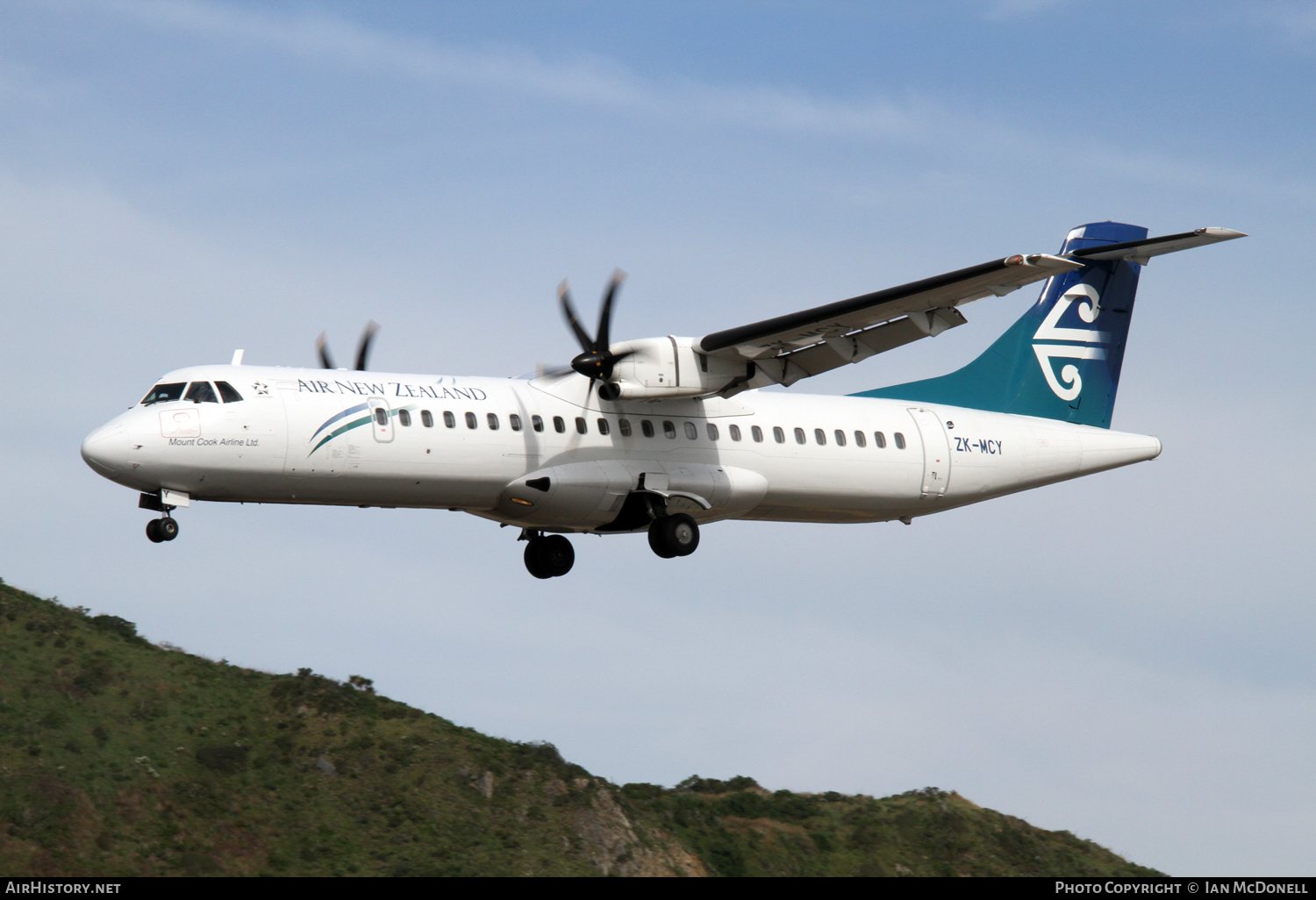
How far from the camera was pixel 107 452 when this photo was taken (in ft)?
65.2

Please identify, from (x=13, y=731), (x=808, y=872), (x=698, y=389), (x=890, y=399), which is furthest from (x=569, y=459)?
(x=808, y=872)

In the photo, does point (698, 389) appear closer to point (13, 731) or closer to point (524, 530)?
point (524, 530)

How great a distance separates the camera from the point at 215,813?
133 ft

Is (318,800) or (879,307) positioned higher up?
(879,307)

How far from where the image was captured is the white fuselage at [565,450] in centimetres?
2050

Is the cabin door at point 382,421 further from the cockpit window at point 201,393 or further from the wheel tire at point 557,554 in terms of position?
the wheel tire at point 557,554

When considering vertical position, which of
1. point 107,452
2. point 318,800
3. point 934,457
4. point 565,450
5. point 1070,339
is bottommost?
point 318,800

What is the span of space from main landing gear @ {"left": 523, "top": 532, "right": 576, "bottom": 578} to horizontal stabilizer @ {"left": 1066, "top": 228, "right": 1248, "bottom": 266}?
36.1 feet

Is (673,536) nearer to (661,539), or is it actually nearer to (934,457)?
(661,539)

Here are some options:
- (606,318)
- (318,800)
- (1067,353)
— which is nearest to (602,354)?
(606,318)

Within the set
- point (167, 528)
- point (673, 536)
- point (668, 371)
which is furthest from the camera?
point (673, 536)

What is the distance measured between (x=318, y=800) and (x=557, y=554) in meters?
20.5

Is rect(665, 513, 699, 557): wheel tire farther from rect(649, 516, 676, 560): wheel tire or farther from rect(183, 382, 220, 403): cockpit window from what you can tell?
rect(183, 382, 220, 403): cockpit window

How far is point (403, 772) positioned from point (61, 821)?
9.80m
